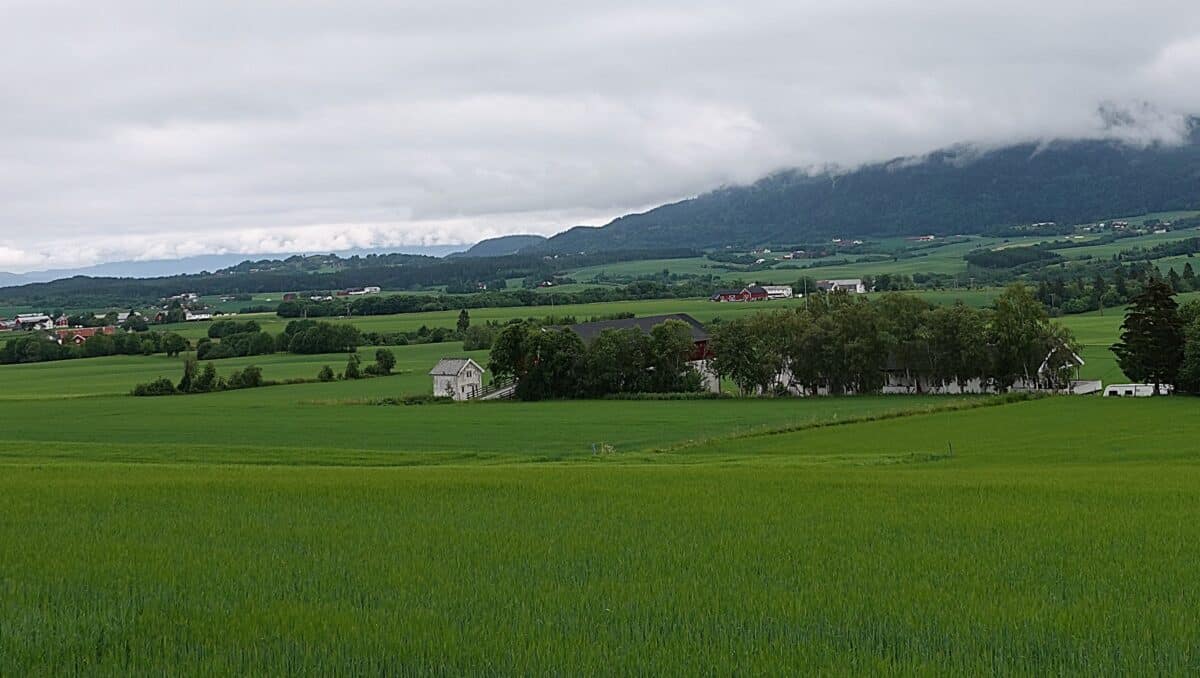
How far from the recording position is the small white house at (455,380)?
77.8m

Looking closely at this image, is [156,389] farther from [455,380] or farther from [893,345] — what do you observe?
[893,345]

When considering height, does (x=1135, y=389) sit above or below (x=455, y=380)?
below

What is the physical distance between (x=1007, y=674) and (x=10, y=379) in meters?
106

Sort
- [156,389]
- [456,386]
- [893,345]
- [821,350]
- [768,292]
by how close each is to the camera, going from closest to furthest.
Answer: [893,345], [821,350], [456,386], [156,389], [768,292]

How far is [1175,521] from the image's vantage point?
655 inches

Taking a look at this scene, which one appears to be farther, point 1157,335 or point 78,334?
point 78,334

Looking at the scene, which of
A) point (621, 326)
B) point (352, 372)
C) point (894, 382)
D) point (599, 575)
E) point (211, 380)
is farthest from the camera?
point (352, 372)

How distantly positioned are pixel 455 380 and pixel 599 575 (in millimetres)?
66559

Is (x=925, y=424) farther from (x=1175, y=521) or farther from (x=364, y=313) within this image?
(x=364, y=313)

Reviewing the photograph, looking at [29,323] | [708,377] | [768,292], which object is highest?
[29,323]

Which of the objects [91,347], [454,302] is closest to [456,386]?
[91,347]

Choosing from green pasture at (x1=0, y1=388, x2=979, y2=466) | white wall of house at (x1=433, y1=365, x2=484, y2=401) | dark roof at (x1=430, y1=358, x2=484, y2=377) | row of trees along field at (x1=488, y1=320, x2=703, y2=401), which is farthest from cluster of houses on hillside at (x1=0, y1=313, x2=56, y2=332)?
row of trees along field at (x1=488, y1=320, x2=703, y2=401)

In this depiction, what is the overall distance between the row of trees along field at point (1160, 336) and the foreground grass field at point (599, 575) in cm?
4199

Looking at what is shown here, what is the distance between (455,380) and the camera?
78.1 m
